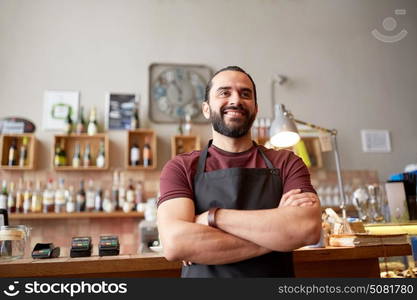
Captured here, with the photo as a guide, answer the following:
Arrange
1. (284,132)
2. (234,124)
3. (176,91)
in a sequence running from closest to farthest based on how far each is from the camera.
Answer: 1. (234,124)
2. (284,132)
3. (176,91)

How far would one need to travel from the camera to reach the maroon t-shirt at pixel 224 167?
1.47 metres

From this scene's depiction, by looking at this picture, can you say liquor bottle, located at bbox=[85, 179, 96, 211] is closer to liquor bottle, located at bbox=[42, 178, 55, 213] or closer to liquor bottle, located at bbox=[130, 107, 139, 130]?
liquor bottle, located at bbox=[42, 178, 55, 213]

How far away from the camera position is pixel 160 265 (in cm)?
166

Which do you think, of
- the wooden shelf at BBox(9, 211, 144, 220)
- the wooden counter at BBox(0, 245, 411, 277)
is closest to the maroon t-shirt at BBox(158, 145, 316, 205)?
the wooden counter at BBox(0, 245, 411, 277)

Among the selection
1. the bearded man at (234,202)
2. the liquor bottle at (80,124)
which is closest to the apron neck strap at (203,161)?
the bearded man at (234,202)

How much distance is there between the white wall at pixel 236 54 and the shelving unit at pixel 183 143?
16 cm

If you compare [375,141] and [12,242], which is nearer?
[12,242]

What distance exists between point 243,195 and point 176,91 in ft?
11.4

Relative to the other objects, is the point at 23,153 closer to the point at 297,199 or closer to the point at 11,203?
the point at 11,203

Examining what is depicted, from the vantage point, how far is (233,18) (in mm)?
5141

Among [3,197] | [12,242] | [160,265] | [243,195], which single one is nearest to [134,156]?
[3,197]

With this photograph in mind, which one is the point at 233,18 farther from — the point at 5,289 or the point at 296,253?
the point at 5,289

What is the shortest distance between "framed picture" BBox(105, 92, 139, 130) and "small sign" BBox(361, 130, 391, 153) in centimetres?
304

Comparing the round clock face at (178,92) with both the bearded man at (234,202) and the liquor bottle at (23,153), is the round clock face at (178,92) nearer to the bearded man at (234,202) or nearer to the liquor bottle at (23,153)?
the liquor bottle at (23,153)
